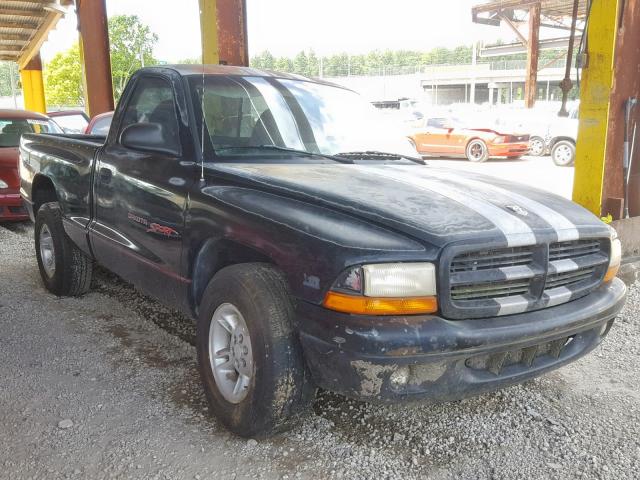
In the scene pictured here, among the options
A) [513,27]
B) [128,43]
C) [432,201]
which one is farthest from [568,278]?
[513,27]

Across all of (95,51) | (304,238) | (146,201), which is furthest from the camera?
(95,51)

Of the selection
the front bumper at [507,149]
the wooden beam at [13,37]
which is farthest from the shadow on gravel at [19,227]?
the wooden beam at [13,37]

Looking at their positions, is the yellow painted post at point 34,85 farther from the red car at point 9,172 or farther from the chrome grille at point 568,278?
the chrome grille at point 568,278

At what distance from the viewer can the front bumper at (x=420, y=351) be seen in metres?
2.14

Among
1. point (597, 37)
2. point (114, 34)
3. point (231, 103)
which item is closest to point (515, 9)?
point (114, 34)

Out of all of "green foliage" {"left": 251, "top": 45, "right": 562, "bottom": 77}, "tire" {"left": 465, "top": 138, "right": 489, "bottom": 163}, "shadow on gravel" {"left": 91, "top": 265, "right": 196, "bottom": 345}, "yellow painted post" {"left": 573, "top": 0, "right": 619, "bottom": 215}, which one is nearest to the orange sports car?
"tire" {"left": 465, "top": 138, "right": 489, "bottom": 163}

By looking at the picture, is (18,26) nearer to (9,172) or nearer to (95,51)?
(95,51)

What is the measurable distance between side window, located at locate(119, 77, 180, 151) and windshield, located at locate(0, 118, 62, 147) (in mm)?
5102

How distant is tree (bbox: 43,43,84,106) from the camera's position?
4153cm

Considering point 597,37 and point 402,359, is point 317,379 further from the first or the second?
point 597,37

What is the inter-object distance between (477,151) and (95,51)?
11.3 metres

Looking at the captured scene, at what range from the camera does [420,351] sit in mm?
2141

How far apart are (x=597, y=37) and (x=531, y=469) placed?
4111mm

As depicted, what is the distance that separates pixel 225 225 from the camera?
269 centimetres
